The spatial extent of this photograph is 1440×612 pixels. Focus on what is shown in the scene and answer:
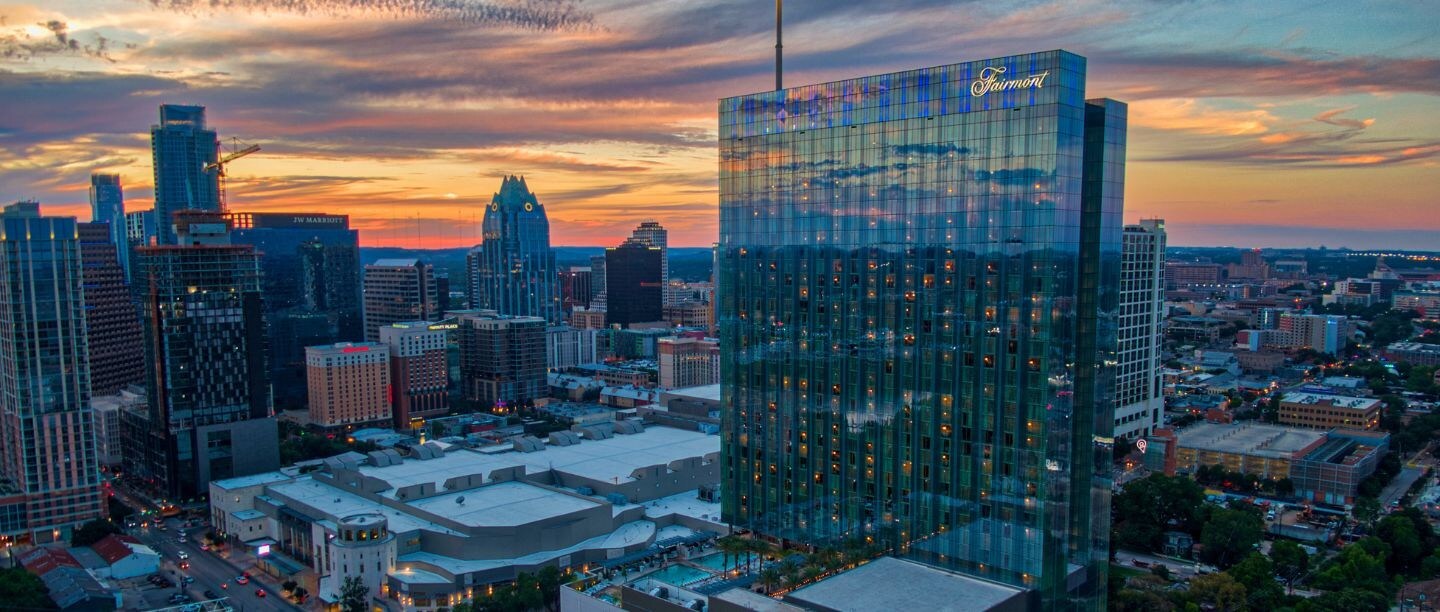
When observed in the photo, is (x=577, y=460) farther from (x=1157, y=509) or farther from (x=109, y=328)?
(x=109, y=328)

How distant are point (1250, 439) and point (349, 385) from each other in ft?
481

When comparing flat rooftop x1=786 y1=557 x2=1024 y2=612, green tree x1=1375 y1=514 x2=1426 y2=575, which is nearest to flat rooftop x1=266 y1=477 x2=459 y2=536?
flat rooftop x1=786 y1=557 x2=1024 y2=612

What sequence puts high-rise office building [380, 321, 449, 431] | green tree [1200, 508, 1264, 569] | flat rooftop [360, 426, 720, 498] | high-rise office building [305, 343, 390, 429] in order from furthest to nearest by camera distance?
high-rise office building [380, 321, 449, 431]
high-rise office building [305, 343, 390, 429]
flat rooftop [360, 426, 720, 498]
green tree [1200, 508, 1264, 569]

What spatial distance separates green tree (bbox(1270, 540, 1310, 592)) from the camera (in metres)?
85.0

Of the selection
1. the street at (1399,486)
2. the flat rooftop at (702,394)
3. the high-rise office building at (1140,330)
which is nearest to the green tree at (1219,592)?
the street at (1399,486)

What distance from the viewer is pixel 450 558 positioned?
8512 centimetres

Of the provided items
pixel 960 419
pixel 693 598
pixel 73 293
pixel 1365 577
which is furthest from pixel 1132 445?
pixel 73 293

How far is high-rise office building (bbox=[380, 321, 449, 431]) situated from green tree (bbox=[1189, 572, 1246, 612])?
135504mm

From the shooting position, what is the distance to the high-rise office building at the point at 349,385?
164 metres

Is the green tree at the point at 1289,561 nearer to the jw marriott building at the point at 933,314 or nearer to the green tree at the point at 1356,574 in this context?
the green tree at the point at 1356,574

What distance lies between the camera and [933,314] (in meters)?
67.9

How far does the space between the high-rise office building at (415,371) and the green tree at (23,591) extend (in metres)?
92.5

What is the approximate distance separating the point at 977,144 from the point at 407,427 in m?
139

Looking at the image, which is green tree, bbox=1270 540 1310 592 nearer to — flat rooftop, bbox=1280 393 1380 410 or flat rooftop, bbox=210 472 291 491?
flat rooftop, bbox=1280 393 1380 410
